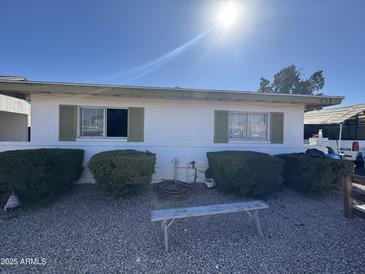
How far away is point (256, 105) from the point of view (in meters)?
6.85

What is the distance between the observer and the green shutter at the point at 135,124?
6.27 meters

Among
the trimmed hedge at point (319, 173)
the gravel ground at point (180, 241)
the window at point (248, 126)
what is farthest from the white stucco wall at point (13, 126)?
the trimmed hedge at point (319, 173)

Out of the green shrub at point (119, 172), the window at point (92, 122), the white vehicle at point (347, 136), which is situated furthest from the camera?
the white vehicle at point (347, 136)

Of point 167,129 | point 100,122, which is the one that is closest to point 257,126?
point 167,129

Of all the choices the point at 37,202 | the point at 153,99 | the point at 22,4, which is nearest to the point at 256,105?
the point at 153,99

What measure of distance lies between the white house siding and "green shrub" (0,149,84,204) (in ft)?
4.97

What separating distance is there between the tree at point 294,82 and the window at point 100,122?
25567 mm

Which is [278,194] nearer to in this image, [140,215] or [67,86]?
[140,215]

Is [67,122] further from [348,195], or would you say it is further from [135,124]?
[348,195]

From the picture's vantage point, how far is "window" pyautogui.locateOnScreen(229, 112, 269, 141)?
22.6 ft

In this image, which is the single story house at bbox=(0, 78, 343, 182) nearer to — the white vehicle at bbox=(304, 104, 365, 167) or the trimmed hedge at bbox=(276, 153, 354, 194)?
the trimmed hedge at bbox=(276, 153, 354, 194)

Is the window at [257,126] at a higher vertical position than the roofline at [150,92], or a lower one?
lower

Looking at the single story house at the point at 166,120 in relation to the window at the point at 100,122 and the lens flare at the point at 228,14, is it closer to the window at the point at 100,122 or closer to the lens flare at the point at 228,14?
the window at the point at 100,122

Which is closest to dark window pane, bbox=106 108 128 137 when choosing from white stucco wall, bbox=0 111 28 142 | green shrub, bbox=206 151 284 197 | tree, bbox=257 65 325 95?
green shrub, bbox=206 151 284 197
